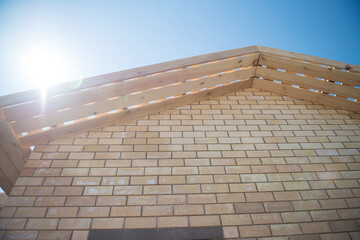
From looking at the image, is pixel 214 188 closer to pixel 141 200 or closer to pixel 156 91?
pixel 141 200

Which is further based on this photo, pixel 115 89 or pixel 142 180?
pixel 115 89

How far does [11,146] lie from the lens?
2240mm

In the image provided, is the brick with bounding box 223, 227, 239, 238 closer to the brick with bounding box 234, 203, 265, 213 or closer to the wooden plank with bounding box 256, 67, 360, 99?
the brick with bounding box 234, 203, 265, 213

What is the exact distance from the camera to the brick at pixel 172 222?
1897 millimetres

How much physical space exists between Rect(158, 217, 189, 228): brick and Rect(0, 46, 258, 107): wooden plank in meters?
1.68

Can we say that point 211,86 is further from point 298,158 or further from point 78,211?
point 78,211

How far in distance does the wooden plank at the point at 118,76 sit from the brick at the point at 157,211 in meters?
1.53

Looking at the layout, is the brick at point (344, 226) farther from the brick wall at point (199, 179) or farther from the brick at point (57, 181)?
the brick at point (57, 181)

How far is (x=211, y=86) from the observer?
3162 mm

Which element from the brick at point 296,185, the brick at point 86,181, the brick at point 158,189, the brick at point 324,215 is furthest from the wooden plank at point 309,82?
the brick at point 86,181

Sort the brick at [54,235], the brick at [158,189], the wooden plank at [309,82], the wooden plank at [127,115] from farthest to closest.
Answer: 1. the wooden plank at [309,82]
2. the wooden plank at [127,115]
3. the brick at [158,189]
4. the brick at [54,235]

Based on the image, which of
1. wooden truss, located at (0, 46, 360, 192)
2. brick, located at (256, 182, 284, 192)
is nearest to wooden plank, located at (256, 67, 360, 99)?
wooden truss, located at (0, 46, 360, 192)

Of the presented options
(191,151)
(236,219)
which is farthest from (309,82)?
(236,219)

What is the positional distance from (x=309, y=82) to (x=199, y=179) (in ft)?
7.92
